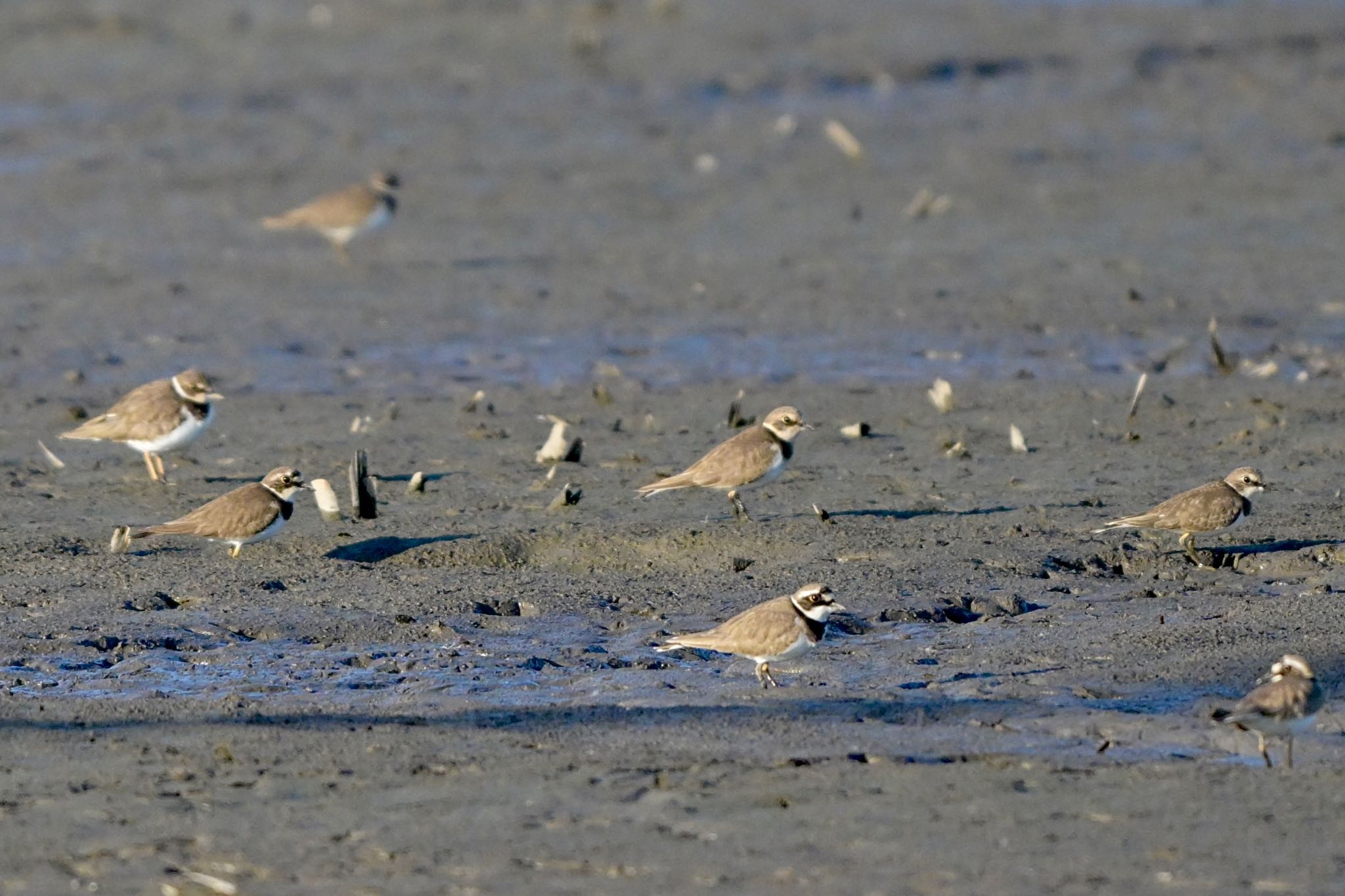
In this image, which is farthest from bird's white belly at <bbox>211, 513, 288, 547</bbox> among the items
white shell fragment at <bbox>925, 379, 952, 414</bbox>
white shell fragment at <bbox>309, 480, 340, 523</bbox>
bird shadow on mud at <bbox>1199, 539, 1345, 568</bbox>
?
white shell fragment at <bbox>925, 379, 952, 414</bbox>

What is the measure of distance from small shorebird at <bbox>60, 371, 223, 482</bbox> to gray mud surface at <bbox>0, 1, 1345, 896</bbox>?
0.83 feet

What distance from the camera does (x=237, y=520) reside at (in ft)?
29.5

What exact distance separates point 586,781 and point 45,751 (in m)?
1.86

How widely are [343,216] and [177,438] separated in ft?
22.1

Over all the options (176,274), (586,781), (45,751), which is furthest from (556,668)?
(176,274)

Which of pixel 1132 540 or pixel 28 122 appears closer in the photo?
pixel 1132 540

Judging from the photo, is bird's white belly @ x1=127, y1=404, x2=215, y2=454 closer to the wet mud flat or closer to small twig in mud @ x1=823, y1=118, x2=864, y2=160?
the wet mud flat

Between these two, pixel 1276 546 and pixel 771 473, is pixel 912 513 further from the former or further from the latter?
pixel 1276 546

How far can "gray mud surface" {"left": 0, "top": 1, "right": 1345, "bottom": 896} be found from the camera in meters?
6.17

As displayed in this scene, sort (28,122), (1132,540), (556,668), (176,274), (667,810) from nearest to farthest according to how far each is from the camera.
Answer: (667,810)
(556,668)
(1132,540)
(176,274)
(28,122)

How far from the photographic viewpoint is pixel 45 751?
6.75 m

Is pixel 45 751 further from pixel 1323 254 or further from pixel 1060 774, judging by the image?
pixel 1323 254

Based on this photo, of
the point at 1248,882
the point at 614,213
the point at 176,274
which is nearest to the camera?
the point at 1248,882

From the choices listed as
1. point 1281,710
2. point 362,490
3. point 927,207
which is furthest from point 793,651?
point 927,207
